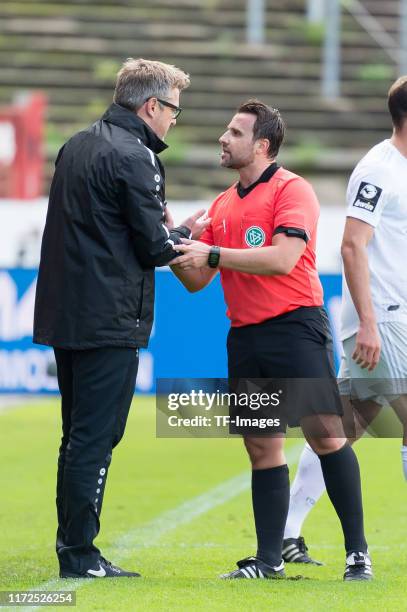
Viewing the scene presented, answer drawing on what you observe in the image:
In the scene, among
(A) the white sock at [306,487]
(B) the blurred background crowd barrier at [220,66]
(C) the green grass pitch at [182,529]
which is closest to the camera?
(C) the green grass pitch at [182,529]

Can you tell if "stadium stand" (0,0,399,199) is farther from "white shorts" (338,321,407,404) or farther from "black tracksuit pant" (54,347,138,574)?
"black tracksuit pant" (54,347,138,574)

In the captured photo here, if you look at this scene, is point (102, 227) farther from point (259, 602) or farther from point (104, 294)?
point (259, 602)

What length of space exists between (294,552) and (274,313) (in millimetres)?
1257

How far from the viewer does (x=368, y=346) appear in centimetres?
562

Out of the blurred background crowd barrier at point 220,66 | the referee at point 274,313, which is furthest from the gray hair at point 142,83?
the blurred background crowd barrier at point 220,66

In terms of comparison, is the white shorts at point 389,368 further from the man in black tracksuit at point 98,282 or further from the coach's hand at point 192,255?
the man in black tracksuit at point 98,282

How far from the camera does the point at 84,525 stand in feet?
18.0

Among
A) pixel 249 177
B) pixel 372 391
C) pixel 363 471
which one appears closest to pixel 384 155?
pixel 249 177

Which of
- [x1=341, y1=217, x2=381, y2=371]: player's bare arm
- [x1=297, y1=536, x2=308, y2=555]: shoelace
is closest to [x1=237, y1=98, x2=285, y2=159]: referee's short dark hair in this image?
[x1=341, y1=217, x2=381, y2=371]: player's bare arm

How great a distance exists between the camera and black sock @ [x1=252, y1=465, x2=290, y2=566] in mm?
5617

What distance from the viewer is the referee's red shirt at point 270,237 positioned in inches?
218

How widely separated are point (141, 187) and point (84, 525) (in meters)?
1.36

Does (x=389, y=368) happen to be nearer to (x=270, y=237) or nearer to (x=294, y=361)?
(x=294, y=361)

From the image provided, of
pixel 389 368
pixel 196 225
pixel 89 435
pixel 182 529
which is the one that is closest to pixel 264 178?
pixel 196 225
